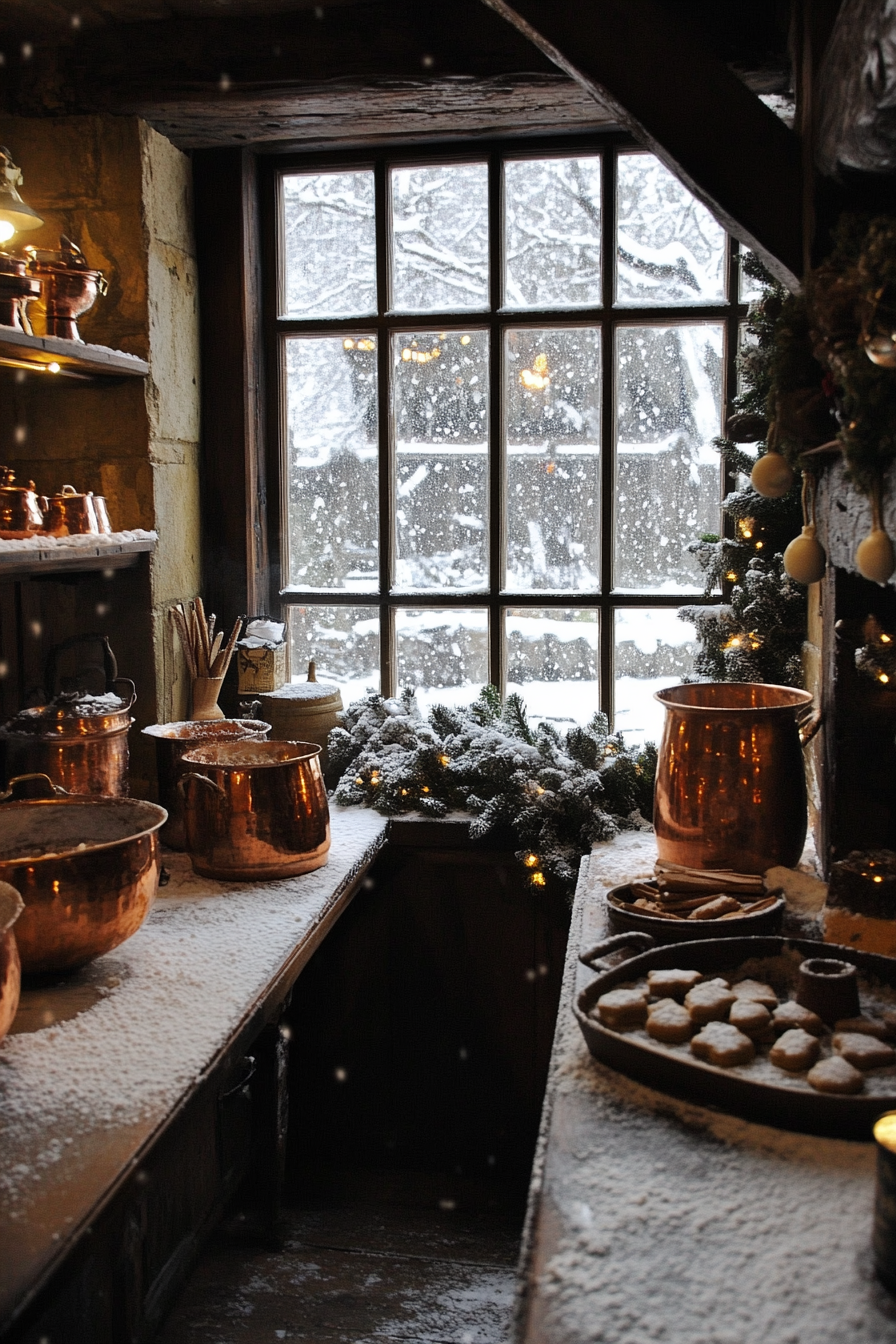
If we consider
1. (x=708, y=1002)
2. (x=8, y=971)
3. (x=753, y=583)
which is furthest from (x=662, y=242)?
(x=8, y=971)

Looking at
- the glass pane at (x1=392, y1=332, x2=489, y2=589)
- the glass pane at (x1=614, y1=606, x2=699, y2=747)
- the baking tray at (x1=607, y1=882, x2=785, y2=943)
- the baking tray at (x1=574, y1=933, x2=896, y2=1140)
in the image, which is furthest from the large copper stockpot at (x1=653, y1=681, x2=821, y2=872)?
the glass pane at (x1=392, y1=332, x2=489, y2=589)

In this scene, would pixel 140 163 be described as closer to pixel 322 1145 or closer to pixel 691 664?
pixel 691 664

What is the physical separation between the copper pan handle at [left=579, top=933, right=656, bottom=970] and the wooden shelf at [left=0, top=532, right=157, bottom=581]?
126cm

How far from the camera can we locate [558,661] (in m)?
3.10

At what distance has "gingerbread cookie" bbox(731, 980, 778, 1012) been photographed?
141 centimetres

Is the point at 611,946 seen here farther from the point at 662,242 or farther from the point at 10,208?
the point at 662,242

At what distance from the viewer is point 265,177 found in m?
3.09

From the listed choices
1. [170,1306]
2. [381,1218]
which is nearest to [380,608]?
[381,1218]

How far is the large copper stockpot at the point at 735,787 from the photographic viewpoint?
1940 millimetres

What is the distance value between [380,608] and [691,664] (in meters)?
0.87

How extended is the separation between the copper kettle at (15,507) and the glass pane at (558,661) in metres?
1.34

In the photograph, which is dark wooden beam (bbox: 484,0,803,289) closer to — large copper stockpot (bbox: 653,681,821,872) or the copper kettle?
large copper stockpot (bbox: 653,681,821,872)

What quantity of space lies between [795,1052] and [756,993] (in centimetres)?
16

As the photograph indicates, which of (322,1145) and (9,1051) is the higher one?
(9,1051)
